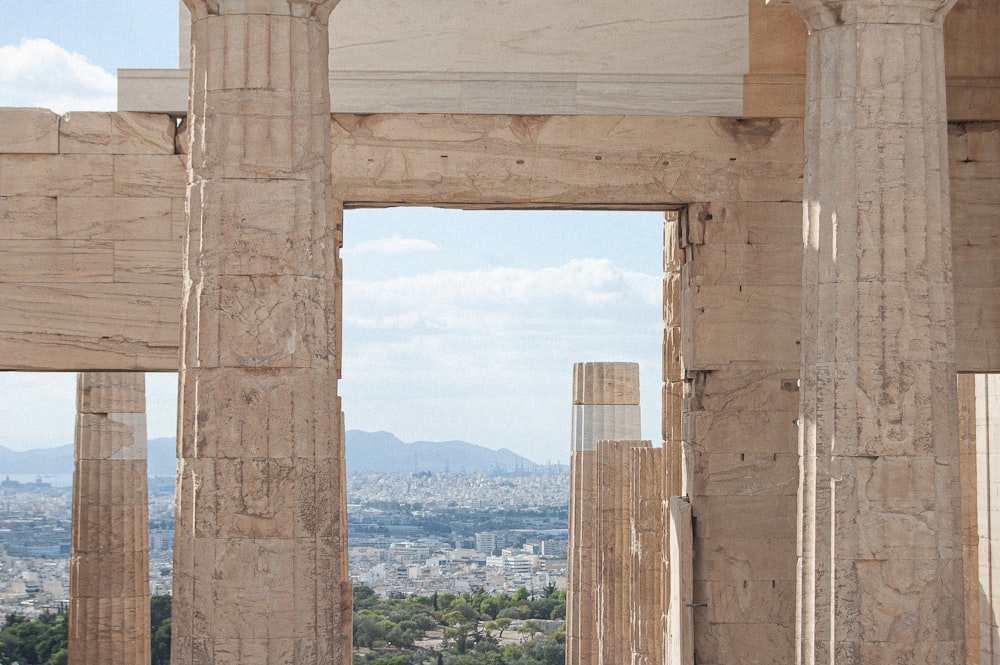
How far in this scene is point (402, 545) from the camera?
127 m

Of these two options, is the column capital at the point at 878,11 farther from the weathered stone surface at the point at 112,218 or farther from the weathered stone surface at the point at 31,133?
the weathered stone surface at the point at 31,133

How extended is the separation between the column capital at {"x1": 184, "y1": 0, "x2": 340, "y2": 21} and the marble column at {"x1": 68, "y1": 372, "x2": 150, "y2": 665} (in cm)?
1487

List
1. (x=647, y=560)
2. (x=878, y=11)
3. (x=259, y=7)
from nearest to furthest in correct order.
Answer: (x=259, y=7), (x=878, y=11), (x=647, y=560)

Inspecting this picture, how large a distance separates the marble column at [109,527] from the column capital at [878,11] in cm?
1670

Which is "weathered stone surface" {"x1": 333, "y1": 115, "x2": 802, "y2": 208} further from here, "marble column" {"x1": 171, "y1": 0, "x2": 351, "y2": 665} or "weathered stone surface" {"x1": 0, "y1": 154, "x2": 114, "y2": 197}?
"marble column" {"x1": 171, "y1": 0, "x2": 351, "y2": 665}

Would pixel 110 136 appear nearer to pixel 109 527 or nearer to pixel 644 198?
pixel 644 198

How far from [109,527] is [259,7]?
51.7 feet

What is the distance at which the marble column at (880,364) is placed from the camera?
15.2 meters

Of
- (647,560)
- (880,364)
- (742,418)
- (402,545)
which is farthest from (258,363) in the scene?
(402,545)

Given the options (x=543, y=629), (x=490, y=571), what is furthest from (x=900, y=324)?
(x=490, y=571)

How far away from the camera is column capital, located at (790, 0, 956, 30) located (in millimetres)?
15656

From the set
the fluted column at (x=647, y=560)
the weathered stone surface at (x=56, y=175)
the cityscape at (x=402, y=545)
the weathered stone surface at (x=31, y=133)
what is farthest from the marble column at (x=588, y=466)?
the cityscape at (x=402, y=545)

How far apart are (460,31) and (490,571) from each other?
8685 cm

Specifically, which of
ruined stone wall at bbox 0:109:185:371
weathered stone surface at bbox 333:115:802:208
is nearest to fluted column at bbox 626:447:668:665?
weathered stone surface at bbox 333:115:802:208
